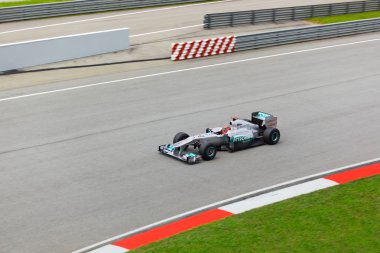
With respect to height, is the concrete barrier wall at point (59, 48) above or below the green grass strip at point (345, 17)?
above

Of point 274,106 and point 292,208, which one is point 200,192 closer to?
point 292,208

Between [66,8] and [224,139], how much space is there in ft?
74.7

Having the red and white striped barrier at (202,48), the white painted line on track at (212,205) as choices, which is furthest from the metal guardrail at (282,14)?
the white painted line on track at (212,205)

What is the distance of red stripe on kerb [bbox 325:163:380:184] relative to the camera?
15.4m

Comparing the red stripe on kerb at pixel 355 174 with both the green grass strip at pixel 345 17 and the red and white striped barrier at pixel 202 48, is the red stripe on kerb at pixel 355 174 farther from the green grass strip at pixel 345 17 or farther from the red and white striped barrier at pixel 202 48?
the green grass strip at pixel 345 17

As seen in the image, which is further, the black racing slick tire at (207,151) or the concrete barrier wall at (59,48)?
the concrete barrier wall at (59,48)

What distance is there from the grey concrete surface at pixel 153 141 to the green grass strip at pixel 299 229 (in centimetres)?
147

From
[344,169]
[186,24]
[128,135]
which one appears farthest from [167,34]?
[344,169]

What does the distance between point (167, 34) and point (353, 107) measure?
45.9 feet

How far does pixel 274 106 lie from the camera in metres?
21.8

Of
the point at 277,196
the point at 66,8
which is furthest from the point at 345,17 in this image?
the point at 277,196

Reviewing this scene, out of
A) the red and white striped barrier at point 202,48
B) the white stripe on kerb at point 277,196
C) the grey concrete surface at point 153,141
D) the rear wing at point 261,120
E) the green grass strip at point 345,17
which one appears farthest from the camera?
the green grass strip at point 345,17

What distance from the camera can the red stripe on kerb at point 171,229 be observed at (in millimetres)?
12242

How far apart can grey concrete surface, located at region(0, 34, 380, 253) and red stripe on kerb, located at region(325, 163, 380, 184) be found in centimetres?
60
